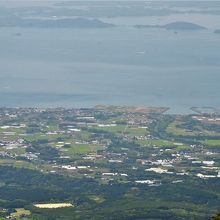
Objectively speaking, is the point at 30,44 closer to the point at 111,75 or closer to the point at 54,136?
the point at 111,75

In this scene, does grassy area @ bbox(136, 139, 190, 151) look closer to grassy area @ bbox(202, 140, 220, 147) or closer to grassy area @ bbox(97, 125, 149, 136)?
grassy area @ bbox(202, 140, 220, 147)

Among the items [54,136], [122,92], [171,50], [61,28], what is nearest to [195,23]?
[61,28]

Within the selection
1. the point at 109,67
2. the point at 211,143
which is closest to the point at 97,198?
the point at 211,143

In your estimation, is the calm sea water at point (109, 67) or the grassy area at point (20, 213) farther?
the calm sea water at point (109, 67)

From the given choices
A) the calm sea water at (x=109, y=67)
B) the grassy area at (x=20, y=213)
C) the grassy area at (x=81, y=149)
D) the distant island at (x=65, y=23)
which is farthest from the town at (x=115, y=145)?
the distant island at (x=65, y=23)

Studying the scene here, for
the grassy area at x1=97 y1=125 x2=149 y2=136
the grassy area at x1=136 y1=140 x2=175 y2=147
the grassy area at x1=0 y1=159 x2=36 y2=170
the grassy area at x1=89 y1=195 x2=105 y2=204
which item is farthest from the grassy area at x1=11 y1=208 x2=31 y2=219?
the grassy area at x1=97 y1=125 x2=149 y2=136

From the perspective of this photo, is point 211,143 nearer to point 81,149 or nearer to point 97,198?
point 81,149

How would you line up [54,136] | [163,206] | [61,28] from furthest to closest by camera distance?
[61,28] → [54,136] → [163,206]

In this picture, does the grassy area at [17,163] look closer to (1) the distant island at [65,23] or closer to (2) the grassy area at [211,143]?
(2) the grassy area at [211,143]
